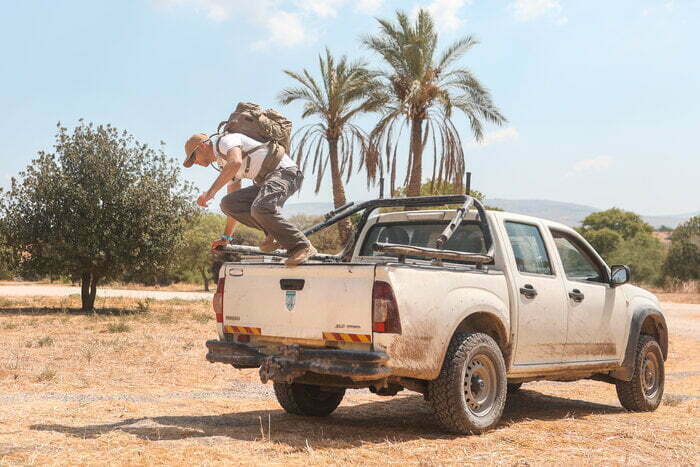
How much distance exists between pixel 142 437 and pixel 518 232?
3.84 m

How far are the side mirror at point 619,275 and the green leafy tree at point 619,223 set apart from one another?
316 ft

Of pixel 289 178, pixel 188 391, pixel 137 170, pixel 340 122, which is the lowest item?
pixel 188 391

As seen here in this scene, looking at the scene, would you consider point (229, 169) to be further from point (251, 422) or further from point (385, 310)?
point (251, 422)

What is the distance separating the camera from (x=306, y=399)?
24.3ft

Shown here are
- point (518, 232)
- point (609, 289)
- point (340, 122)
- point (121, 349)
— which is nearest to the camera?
point (518, 232)

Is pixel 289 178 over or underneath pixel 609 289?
over

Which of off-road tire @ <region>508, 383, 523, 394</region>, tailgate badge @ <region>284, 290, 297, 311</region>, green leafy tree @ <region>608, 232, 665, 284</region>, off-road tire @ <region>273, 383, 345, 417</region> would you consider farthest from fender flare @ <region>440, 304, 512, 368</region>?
green leafy tree @ <region>608, 232, 665, 284</region>

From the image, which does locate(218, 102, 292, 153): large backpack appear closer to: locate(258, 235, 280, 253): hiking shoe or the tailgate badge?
locate(258, 235, 280, 253): hiking shoe

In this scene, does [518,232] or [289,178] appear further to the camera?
[518,232]

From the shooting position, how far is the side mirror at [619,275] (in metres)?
8.09

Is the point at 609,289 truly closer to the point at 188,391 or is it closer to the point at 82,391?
the point at 188,391

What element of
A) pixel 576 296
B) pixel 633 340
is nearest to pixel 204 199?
pixel 576 296

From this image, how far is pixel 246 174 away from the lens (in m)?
6.87

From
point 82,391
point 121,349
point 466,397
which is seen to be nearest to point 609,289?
point 466,397
